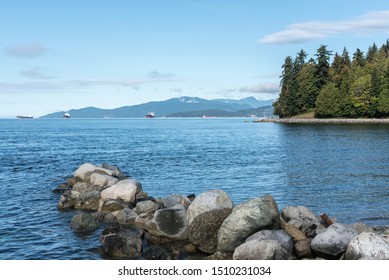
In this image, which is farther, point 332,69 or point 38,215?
point 332,69

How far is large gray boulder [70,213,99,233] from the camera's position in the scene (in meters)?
18.9

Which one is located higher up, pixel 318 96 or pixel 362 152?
pixel 318 96

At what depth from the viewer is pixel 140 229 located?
57.6 feet

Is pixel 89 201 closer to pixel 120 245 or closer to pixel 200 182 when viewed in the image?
pixel 120 245

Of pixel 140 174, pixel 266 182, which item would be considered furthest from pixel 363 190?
pixel 140 174

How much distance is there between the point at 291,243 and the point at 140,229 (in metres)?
6.07

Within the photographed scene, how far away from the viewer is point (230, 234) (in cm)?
1551

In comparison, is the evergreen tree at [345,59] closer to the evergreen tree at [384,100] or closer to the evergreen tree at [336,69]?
the evergreen tree at [336,69]

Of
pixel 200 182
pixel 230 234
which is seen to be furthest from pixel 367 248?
pixel 200 182

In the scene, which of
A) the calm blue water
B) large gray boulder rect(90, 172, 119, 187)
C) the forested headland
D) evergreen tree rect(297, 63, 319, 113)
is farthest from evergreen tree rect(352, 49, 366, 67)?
large gray boulder rect(90, 172, 119, 187)

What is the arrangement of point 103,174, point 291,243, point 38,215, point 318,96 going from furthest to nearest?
point 318,96, point 103,174, point 38,215, point 291,243

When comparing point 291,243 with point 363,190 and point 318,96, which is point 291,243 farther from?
point 318,96

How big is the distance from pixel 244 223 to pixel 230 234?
0.63m

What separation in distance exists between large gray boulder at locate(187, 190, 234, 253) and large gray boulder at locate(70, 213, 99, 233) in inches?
184
